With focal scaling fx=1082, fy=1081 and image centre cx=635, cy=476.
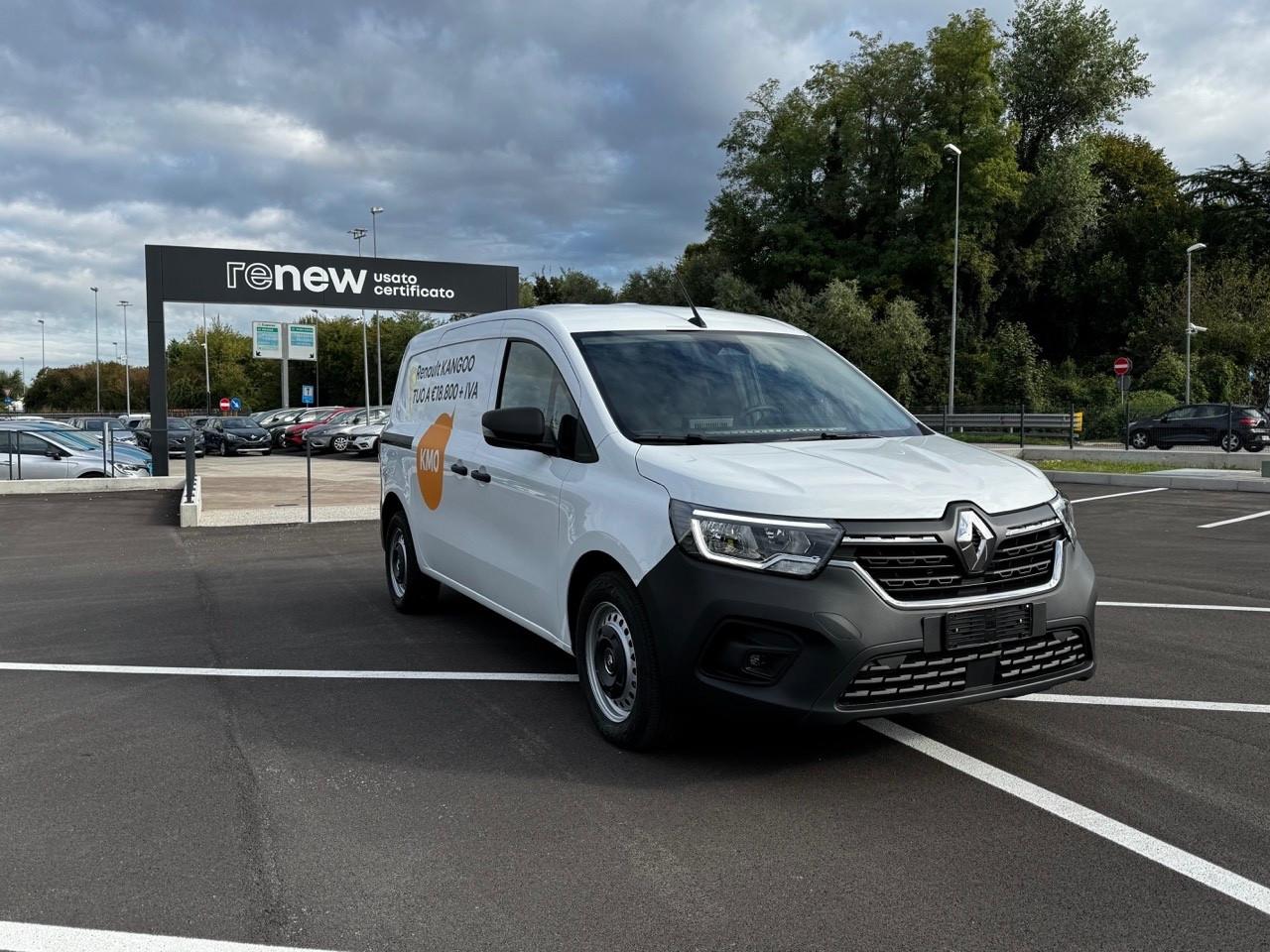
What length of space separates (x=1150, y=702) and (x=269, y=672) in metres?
4.56

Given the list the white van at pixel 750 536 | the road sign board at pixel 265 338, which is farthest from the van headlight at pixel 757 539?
the road sign board at pixel 265 338

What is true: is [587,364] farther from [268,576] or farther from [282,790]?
[268,576]

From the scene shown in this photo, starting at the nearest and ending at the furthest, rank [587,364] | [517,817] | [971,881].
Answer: [971,881] < [517,817] < [587,364]

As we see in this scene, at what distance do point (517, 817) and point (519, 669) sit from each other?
2135 millimetres

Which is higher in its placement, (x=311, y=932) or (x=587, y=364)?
(x=587, y=364)

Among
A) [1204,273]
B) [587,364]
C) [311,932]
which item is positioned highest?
[1204,273]

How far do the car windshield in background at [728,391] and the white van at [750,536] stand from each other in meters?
0.01

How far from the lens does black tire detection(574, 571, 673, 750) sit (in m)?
4.16

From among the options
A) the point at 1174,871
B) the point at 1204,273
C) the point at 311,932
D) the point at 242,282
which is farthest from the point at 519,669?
the point at 1204,273

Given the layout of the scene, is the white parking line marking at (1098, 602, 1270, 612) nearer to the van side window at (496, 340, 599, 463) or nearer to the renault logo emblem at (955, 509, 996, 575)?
the renault logo emblem at (955, 509, 996, 575)

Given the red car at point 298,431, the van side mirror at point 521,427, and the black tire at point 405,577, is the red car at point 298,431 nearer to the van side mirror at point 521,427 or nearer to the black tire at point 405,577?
the black tire at point 405,577

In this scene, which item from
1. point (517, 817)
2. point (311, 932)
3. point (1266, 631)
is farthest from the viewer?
point (1266, 631)

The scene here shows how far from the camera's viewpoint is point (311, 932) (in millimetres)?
2984

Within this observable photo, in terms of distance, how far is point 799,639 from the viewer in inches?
149
